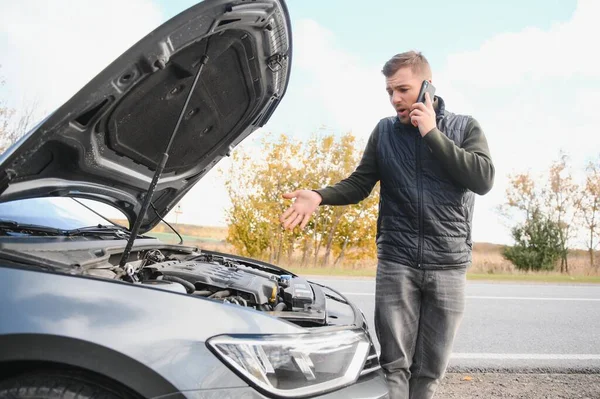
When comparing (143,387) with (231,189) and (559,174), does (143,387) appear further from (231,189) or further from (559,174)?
(559,174)

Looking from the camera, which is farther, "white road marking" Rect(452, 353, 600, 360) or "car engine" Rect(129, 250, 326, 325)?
"white road marking" Rect(452, 353, 600, 360)

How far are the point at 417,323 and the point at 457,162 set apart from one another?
849 millimetres

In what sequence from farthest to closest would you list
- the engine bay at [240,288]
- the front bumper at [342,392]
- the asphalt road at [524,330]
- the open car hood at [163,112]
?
1. the asphalt road at [524,330]
2. the engine bay at [240,288]
3. the open car hood at [163,112]
4. the front bumper at [342,392]

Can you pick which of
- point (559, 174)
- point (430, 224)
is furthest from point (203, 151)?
point (559, 174)

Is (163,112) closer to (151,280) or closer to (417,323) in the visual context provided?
(151,280)

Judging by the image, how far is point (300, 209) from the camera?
8.31ft

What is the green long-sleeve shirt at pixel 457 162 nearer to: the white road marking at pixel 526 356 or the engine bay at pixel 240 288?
the engine bay at pixel 240 288

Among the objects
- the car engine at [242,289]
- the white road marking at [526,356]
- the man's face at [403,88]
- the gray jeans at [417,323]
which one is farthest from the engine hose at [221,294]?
the white road marking at [526,356]

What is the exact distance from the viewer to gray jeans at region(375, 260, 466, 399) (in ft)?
8.20

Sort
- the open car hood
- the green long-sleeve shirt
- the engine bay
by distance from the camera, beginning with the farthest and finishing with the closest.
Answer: the green long-sleeve shirt, the engine bay, the open car hood

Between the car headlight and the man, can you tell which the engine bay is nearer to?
the car headlight

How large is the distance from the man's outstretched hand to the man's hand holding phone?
623 millimetres

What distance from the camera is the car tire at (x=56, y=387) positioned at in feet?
4.68

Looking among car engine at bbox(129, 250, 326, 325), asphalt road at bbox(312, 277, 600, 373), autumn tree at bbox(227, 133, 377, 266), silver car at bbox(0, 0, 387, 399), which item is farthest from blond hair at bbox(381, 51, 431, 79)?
autumn tree at bbox(227, 133, 377, 266)
